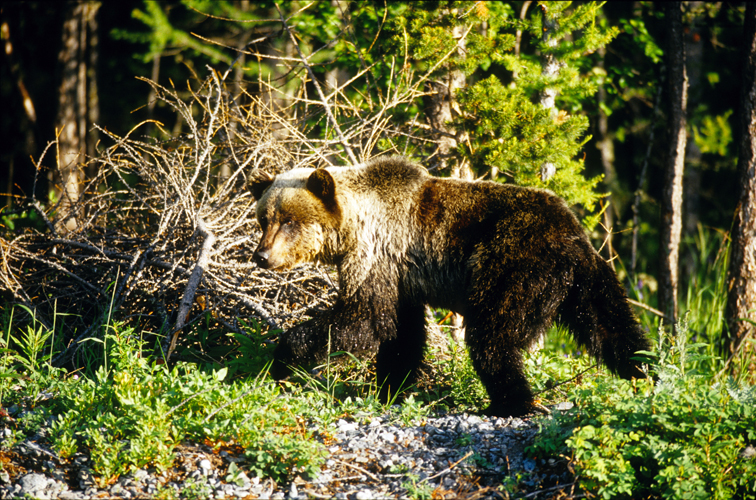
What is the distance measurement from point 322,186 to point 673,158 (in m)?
4.98

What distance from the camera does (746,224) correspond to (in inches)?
246

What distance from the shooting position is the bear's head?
4570mm

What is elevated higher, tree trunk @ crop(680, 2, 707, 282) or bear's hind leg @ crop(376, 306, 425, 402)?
tree trunk @ crop(680, 2, 707, 282)

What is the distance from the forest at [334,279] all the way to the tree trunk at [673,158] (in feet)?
0.09

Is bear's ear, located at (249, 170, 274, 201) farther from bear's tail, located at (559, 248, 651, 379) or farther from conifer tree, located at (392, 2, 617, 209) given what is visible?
bear's tail, located at (559, 248, 651, 379)

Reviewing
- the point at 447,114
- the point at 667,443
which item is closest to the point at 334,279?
the point at 447,114

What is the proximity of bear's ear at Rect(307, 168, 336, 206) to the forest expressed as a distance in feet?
2.79

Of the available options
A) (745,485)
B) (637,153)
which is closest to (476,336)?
(745,485)

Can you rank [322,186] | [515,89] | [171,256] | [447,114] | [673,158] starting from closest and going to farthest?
[322,186] → [171,256] → [515,89] → [447,114] → [673,158]

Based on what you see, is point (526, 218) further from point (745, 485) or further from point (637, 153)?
point (637, 153)

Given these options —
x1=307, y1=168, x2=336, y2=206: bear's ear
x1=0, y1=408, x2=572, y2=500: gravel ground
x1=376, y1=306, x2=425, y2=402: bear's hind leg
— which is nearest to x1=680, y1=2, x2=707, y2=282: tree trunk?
x1=376, y1=306, x2=425, y2=402: bear's hind leg

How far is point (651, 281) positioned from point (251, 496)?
10.5 m

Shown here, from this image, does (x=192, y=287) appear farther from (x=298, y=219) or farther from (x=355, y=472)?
(x=355, y=472)

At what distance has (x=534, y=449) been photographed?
3.40 meters
